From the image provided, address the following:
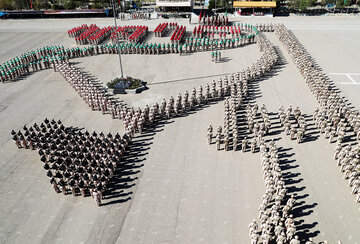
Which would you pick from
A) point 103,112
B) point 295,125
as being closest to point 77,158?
point 103,112

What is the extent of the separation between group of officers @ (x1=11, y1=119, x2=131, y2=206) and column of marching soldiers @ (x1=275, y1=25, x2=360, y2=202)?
14205 mm

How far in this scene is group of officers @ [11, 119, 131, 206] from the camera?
1583cm

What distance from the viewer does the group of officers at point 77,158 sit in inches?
623

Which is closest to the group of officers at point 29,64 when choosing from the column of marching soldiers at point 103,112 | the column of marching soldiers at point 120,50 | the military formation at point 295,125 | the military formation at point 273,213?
the column of marching soldiers at point 120,50

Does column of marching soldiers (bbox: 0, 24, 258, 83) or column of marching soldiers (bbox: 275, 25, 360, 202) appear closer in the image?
column of marching soldiers (bbox: 275, 25, 360, 202)

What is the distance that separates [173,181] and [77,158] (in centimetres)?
625

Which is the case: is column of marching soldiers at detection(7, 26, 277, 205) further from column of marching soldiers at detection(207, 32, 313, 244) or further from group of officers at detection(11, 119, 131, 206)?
column of marching soldiers at detection(207, 32, 313, 244)

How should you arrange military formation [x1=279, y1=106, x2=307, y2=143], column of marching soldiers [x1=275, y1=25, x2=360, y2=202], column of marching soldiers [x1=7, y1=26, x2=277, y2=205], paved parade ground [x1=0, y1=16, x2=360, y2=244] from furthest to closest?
military formation [x1=279, y1=106, x2=307, y2=143], column of marching soldiers [x1=275, y1=25, x2=360, y2=202], column of marching soldiers [x1=7, y1=26, x2=277, y2=205], paved parade ground [x1=0, y1=16, x2=360, y2=244]

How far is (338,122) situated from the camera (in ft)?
69.7

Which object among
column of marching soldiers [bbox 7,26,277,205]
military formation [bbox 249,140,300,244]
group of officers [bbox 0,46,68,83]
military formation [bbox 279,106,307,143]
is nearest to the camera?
military formation [bbox 249,140,300,244]

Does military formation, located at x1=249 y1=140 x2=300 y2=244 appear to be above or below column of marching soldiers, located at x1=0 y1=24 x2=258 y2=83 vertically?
below

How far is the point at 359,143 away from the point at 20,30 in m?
60.7

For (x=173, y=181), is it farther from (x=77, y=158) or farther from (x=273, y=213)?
(x=77, y=158)

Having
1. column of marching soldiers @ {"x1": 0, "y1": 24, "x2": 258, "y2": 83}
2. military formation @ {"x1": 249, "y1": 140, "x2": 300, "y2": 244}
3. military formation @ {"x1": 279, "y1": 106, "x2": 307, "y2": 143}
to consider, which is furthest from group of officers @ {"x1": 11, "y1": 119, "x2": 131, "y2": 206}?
column of marching soldiers @ {"x1": 0, "y1": 24, "x2": 258, "y2": 83}
